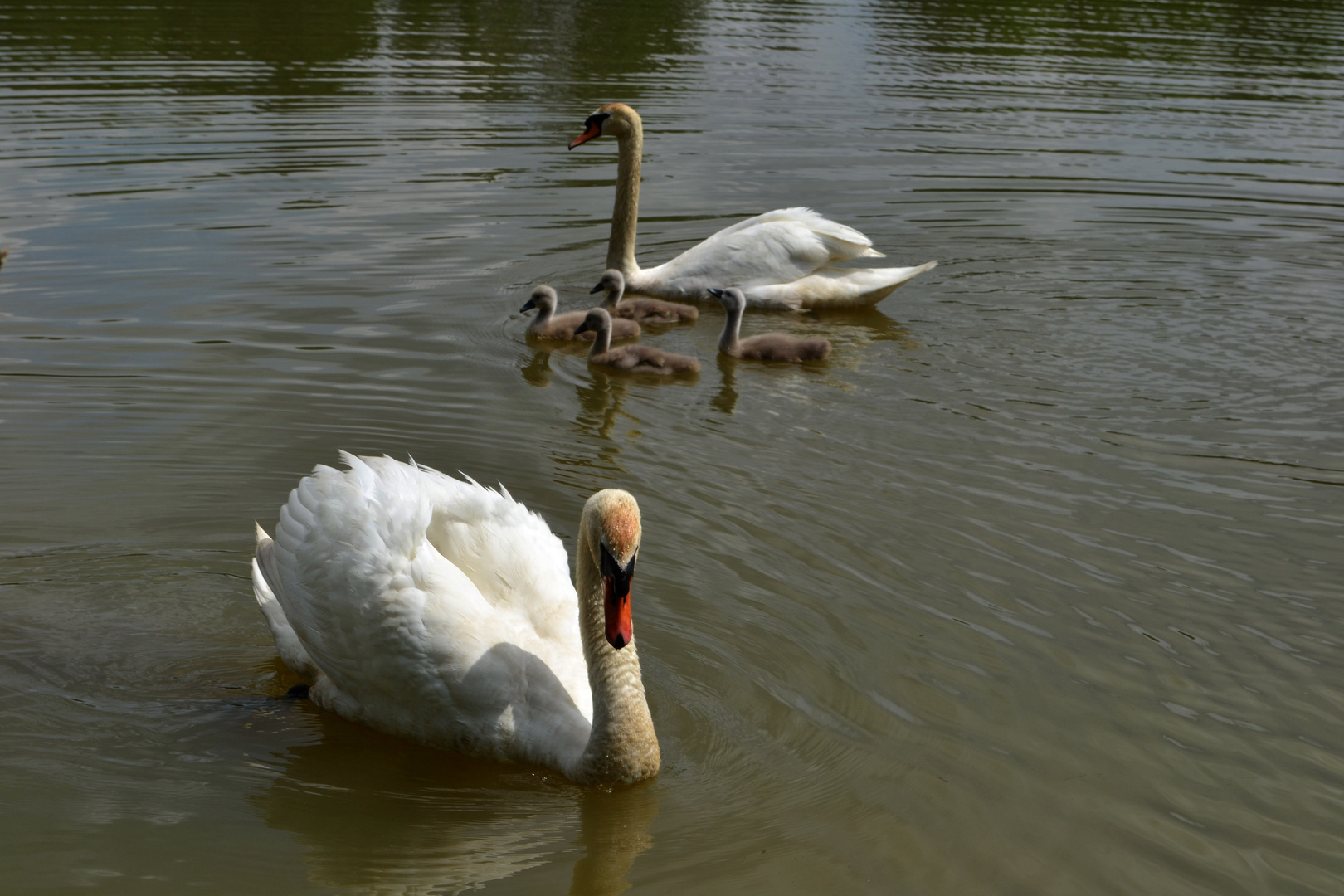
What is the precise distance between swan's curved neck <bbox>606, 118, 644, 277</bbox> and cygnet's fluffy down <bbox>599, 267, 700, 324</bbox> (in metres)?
0.66

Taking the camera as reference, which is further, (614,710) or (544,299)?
(544,299)

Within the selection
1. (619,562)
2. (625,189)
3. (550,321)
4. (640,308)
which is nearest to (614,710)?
(619,562)

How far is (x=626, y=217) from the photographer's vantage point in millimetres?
12625

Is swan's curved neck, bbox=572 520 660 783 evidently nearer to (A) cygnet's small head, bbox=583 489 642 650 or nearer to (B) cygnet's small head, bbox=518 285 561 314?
(A) cygnet's small head, bbox=583 489 642 650

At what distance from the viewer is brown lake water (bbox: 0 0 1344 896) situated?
4988mm

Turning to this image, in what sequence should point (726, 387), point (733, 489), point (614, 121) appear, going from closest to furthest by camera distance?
point (733, 489)
point (726, 387)
point (614, 121)

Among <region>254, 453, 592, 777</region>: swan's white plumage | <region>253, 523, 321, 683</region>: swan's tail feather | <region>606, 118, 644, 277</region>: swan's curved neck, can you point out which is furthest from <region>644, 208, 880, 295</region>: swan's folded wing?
<region>253, 523, 321, 683</region>: swan's tail feather

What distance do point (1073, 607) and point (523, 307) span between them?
19.6ft

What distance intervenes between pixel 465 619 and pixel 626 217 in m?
7.88

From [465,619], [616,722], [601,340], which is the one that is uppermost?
[601,340]

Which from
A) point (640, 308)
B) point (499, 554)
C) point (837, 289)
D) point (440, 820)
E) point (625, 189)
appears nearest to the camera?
point (440, 820)

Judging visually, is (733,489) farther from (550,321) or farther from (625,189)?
(625,189)

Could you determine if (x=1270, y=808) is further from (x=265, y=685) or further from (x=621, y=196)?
(x=621, y=196)

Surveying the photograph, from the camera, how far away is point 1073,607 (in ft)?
21.5
